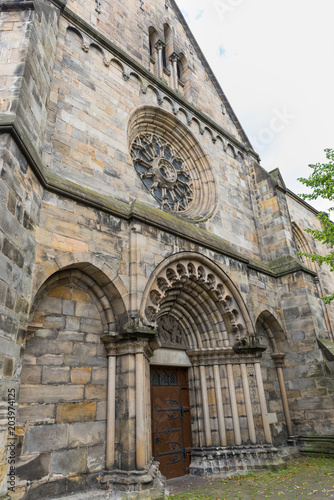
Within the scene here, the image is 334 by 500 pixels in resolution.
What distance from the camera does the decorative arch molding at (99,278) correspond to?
538 centimetres

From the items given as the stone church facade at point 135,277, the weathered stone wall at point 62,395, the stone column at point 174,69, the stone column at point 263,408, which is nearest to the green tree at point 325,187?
the stone church facade at point 135,277

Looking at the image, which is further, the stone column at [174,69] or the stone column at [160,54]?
the stone column at [174,69]

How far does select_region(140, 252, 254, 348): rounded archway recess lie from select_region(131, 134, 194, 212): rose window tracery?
180 centimetres

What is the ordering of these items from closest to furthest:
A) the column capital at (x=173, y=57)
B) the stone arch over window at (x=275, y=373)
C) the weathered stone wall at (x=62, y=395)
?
the weathered stone wall at (x=62, y=395)
the stone arch over window at (x=275, y=373)
the column capital at (x=173, y=57)

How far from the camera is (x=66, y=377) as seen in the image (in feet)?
16.9

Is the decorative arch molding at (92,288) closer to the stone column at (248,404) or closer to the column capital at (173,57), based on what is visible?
the stone column at (248,404)

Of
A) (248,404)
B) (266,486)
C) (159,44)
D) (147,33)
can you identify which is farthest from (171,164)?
(266,486)

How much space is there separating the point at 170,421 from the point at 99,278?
3.48 m

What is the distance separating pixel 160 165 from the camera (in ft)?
30.0

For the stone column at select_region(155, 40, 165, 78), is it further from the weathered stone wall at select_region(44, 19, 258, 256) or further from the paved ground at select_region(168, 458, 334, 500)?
the paved ground at select_region(168, 458, 334, 500)

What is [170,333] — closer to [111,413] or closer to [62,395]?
[111,413]

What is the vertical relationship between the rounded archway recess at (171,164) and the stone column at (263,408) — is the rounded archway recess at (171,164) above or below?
above

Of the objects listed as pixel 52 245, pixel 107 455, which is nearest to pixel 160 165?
pixel 52 245

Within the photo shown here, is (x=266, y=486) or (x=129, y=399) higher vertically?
(x=129, y=399)
